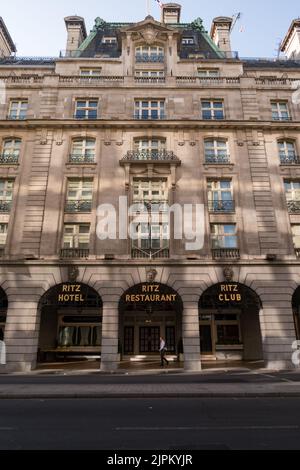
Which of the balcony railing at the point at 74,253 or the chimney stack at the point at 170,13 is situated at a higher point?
the chimney stack at the point at 170,13

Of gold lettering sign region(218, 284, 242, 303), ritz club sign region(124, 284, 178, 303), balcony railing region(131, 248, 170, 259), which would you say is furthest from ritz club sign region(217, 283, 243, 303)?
balcony railing region(131, 248, 170, 259)

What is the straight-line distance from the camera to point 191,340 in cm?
2008

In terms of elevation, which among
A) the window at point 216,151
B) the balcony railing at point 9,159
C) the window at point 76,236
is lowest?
the window at point 76,236

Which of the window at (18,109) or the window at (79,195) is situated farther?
the window at (18,109)

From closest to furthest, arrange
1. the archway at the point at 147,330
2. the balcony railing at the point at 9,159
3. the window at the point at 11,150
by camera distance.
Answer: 1. the balcony railing at the point at 9,159
2. the window at the point at 11,150
3. the archway at the point at 147,330

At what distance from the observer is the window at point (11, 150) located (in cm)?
2422

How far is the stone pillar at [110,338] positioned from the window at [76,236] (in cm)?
464

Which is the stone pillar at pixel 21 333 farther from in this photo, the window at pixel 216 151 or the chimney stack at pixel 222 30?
the chimney stack at pixel 222 30

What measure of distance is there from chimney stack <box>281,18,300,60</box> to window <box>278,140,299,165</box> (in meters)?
14.4

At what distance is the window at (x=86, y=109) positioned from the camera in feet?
85.9

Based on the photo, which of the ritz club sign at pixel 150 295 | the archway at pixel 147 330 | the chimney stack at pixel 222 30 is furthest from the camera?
the chimney stack at pixel 222 30

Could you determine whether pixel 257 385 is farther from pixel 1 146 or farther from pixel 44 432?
pixel 1 146

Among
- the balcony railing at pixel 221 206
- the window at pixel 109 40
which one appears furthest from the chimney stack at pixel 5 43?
the balcony railing at pixel 221 206

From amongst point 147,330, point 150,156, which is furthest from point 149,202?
point 147,330
